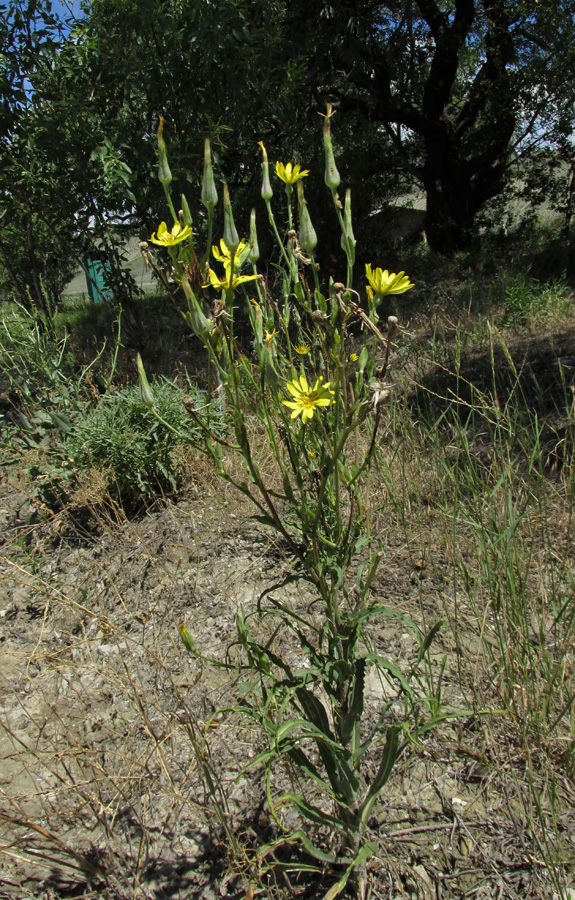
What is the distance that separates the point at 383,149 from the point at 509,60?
202cm

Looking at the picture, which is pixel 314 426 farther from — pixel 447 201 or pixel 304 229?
pixel 447 201

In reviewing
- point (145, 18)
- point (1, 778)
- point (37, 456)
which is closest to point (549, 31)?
point (145, 18)

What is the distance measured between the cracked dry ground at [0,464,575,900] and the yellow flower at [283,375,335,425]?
Answer: 0.46 meters

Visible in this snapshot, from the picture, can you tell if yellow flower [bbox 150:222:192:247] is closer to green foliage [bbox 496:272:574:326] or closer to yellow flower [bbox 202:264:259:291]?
yellow flower [bbox 202:264:259:291]

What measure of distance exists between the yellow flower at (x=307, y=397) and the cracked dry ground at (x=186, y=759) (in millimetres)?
460

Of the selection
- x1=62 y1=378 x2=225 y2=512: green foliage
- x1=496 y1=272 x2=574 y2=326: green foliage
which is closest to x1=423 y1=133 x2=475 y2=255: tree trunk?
x1=496 y1=272 x2=574 y2=326: green foliage

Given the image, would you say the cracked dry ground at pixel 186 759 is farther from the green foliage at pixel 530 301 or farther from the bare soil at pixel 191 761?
the green foliage at pixel 530 301

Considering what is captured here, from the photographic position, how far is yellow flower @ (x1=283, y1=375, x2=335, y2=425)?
3.04 ft

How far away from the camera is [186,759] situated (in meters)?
1.57

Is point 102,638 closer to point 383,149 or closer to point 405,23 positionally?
point 405,23

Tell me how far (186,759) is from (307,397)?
3.78ft

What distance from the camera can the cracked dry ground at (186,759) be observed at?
125cm

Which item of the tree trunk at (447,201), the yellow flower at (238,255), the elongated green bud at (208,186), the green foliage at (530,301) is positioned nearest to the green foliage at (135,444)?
the yellow flower at (238,255)

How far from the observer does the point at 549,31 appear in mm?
6434
